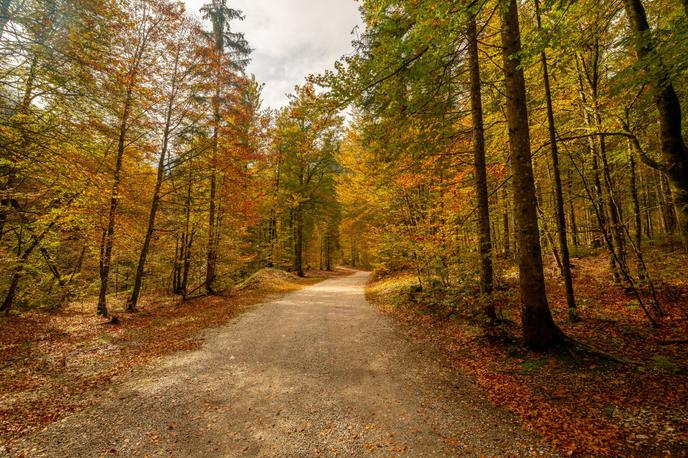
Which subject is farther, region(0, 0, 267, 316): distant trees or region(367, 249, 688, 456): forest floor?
region(0, 0, 267, 316): distant trees

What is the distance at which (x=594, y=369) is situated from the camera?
4.52 m

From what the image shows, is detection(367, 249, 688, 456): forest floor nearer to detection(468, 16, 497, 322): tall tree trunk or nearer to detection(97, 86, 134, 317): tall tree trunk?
detection(468, 16, 497, 322): tall tree trunk

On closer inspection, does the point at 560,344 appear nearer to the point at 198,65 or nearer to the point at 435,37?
the point at 435,37

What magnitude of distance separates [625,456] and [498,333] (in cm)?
347

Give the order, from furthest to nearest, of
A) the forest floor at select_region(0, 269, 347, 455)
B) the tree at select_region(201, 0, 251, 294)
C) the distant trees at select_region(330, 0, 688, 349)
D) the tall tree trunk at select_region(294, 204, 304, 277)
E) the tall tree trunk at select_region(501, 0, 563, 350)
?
the tall tree trunk at select_region(294, 204, 304, 277)
the tree at select_region(201, 0, 251, 294)
the tall tree trunk at select_region(501, 0, 563, 350)
the distant trees at select_region(330, 0, 688, 349)
the forest floor at select_region(0, 269, 347, 455)

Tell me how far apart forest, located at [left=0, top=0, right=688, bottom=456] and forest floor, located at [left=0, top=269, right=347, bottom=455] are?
0.32ft

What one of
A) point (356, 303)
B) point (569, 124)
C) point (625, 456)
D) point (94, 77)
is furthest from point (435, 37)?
point (356, 303)

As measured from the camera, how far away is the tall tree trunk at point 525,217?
533 cm

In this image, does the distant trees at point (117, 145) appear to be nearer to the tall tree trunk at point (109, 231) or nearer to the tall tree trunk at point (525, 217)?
the tall tree trunk at point (109, 231)

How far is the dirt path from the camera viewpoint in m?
3.36

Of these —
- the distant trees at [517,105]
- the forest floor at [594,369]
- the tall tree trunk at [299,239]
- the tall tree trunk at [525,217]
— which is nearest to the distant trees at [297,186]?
the tall tree trunk at [299,239]

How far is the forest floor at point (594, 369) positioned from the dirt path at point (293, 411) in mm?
558

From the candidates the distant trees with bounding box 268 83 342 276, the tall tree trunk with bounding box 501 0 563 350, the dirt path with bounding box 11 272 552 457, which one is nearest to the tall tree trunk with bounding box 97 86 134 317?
the dirt path with bounding box 11 272 552 457

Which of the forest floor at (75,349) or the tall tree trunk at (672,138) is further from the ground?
the tall tree trunk at (672,138)
